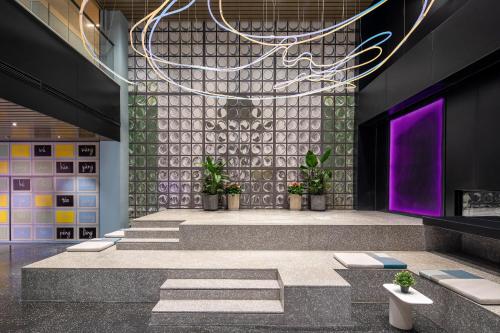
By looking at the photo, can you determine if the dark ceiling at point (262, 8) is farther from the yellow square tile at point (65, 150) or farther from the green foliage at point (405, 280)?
the green foliage at point (405, 280)

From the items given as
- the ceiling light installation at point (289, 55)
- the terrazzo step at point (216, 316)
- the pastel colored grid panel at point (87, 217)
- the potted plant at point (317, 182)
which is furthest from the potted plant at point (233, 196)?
the terrazzo step at point (216, 316)

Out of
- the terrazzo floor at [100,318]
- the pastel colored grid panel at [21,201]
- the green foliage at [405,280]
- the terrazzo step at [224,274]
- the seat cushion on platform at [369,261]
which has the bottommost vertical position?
the terrazzo floor at [100,318]

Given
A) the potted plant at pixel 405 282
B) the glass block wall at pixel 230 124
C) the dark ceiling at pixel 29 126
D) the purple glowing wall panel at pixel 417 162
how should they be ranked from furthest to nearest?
1. the glass block wall at pixel 230 124
2. the purple glowing wall panel at pixel 417 162
3. the dark ceiling at pixel 29 126
4. the potted plant at pixel 405 282

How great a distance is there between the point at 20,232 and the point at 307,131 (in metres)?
7.54

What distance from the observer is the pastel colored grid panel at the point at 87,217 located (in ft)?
24.2

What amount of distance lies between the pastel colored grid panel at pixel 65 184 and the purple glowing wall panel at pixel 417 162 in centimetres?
769

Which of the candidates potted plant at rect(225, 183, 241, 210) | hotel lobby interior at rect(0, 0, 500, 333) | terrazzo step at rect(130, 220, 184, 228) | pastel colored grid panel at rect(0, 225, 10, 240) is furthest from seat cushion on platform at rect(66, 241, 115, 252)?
pastel colored grid panel at rect(0, 225, 10, 240)

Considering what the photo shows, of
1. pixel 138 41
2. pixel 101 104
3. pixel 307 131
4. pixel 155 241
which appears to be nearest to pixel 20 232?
pixel 101 104

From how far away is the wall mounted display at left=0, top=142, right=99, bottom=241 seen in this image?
289 inches

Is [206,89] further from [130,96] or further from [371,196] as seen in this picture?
[371,196]

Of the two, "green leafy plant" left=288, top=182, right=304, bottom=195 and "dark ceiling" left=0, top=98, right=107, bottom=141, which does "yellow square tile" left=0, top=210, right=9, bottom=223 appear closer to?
"dark ceiling" left=0, top=98, right=107, bottom=141

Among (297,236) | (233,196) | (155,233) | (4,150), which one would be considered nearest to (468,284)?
(297,236)

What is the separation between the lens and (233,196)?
728 cm

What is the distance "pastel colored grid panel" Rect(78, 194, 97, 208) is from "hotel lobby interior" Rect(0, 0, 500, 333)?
5cm
